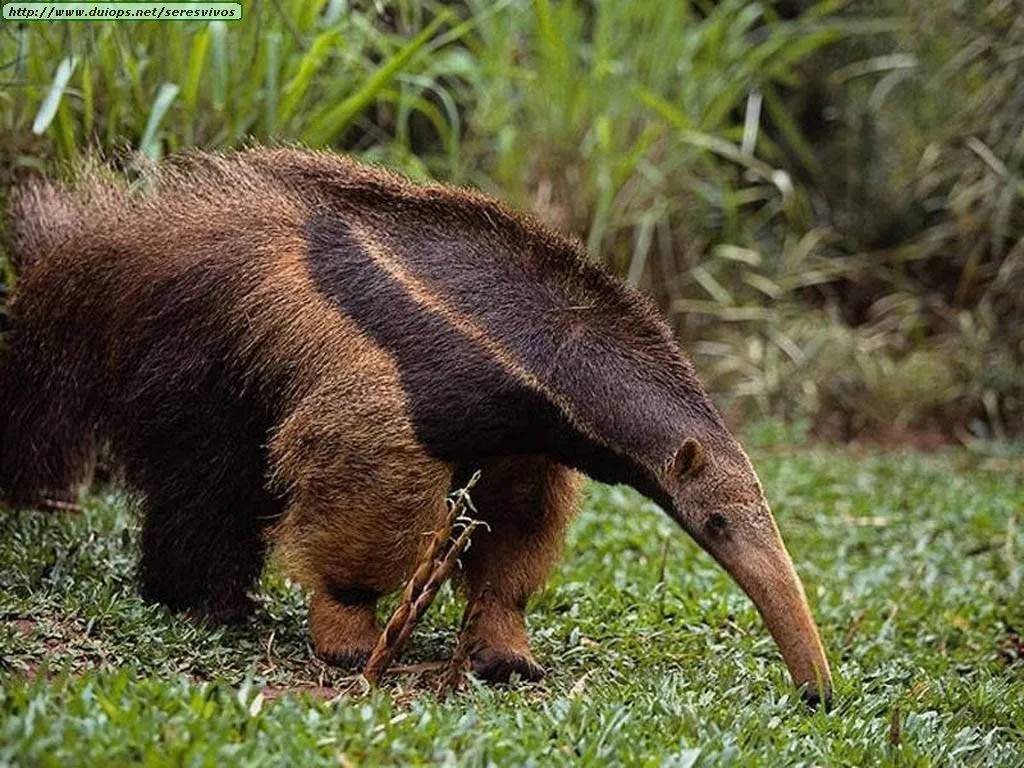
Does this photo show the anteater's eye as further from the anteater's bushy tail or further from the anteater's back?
the anteater's bushy tail

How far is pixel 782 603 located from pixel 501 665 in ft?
2.83

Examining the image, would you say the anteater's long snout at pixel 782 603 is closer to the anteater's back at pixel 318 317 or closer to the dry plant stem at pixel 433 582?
the anteater's back at pixel 318 317

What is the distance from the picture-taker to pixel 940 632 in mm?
5746

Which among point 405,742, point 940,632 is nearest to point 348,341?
point 405,742

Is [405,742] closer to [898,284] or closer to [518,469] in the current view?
[518,469]

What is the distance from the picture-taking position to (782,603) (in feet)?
13.6

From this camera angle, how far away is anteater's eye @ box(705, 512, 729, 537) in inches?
166

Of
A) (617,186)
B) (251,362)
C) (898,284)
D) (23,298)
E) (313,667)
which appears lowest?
(898,284)

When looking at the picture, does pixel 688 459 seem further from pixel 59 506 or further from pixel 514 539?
pixel 59 506

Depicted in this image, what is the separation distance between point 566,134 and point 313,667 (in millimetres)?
6918

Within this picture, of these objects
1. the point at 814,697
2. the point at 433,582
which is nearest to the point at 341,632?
the point at 433,582

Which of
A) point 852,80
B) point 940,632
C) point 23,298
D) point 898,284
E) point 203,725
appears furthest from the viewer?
point 852,80

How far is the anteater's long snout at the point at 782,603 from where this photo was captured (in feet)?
13.6

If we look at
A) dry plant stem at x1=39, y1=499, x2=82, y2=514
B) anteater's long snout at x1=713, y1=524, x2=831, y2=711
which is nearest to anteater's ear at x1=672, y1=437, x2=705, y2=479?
anteater's long snout at x1=713, y1=524, x2=831, y2=711
